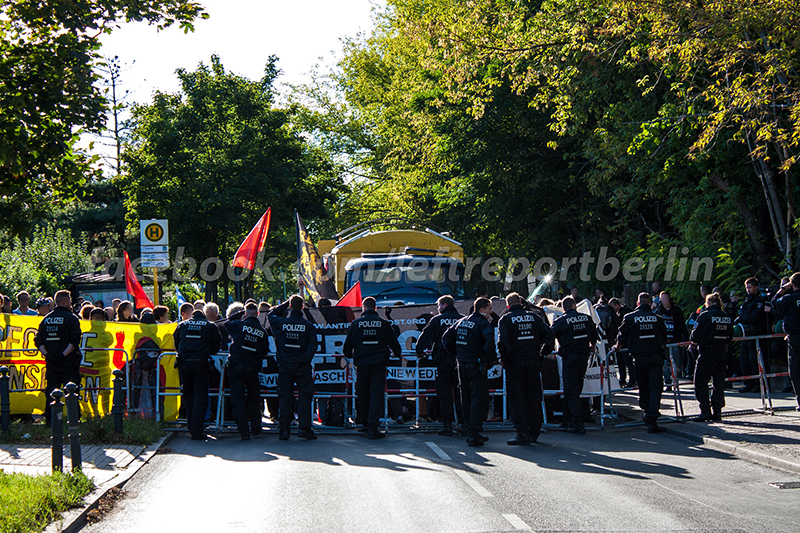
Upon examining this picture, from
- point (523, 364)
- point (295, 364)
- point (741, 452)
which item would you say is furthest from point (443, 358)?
point (741, 452)

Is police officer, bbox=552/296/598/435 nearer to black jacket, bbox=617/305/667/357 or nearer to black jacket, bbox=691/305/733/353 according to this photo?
black jacket, bbox=617/305/667/357

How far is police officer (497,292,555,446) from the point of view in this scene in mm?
10945

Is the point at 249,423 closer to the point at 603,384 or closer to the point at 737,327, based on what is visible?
the point at 603,384

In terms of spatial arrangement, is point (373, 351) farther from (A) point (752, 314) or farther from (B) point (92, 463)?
(A) point (752, 314)

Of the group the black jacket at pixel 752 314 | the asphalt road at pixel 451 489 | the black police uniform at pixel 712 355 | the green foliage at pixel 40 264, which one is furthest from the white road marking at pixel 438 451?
the green foliage at pixel 40 264

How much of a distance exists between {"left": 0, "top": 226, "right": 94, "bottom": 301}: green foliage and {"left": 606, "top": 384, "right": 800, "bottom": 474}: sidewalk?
20.5 metres

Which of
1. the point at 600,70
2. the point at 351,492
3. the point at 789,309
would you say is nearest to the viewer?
the point at 351,492

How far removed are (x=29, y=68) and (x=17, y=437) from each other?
5032 mm

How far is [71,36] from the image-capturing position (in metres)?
10.1

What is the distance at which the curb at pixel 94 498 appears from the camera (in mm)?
6547

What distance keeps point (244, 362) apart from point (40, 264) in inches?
983

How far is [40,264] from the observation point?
1302 inches

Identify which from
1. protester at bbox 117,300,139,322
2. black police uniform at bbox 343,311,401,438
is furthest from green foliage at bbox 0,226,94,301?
black police uniform at bbox 343,311,401,438

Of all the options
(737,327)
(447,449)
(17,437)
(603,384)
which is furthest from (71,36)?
(737,327)
